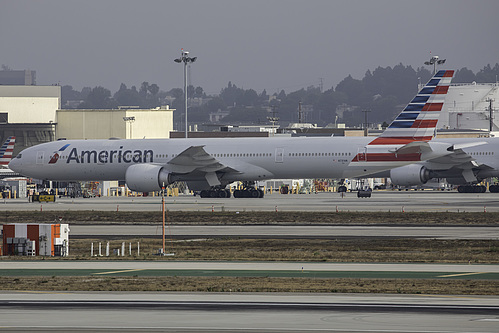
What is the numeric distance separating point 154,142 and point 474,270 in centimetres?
4183

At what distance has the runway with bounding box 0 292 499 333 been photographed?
15672 millimetres

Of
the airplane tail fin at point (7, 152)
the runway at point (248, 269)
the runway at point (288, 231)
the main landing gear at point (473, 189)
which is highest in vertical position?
the airplane tail fin at point (7, 152)

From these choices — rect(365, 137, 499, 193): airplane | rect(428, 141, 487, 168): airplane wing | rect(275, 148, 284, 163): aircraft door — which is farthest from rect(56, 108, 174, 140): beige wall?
rect(428, 141, 487, 168): airplane wing

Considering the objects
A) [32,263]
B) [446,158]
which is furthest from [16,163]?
[32,263]

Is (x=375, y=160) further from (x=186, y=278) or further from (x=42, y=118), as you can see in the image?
(x=42, y=118)

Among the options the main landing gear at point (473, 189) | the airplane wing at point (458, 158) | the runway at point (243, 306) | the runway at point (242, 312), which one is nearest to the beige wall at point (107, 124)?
the main landing gear at point (473, 189)

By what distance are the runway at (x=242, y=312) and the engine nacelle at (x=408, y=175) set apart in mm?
41397

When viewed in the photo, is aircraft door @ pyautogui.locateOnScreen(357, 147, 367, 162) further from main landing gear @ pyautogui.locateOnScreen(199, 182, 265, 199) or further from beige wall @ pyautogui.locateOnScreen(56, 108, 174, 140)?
beige wall @ pyautogui.locateOnScreen(56, 108, 174, 140)

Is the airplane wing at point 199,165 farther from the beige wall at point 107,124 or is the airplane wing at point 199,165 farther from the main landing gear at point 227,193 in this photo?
the beige wall at point 107,124

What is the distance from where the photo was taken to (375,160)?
2318 inches

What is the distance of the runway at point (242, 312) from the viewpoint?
15.7 metres

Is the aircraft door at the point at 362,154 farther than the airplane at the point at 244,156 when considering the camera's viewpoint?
No

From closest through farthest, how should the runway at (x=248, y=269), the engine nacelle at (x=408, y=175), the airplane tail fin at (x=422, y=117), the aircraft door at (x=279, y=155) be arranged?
the runway at (x=248, y=269) → the airplane tail fin at (x=422, y=117) → the aircraft door at (x=279, y=155) → the engine nacelle at (x=408, y=175)

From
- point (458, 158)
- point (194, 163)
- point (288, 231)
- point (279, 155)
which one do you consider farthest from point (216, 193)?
point (288, 231)
